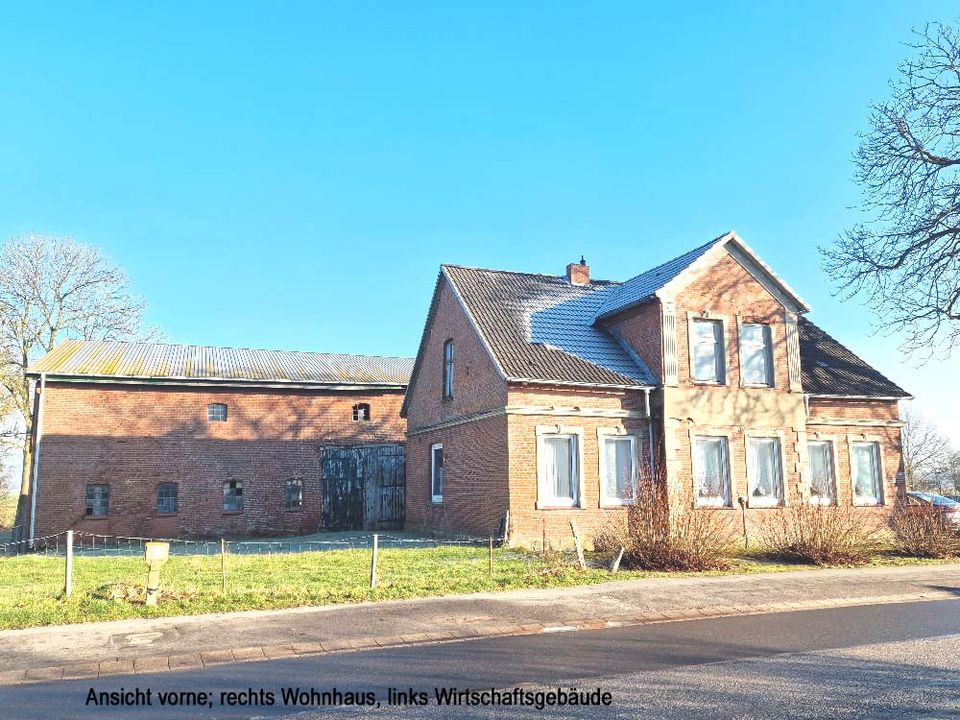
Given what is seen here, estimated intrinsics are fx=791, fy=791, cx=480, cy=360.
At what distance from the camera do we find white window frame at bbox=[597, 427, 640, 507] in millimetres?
19297

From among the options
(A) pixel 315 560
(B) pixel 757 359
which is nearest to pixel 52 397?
(A) pixel 315 560

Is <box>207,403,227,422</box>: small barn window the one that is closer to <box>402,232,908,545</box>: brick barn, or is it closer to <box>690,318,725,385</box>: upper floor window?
<box>402,232,908,545</box>: brick barn

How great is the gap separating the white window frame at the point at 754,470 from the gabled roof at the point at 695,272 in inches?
158

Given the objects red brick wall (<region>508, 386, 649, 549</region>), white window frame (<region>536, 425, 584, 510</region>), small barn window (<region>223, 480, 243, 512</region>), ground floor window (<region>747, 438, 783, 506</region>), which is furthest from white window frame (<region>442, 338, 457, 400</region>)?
small barn window (<region>223, 480, 243, 512</region>)

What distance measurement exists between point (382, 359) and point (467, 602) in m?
23.9

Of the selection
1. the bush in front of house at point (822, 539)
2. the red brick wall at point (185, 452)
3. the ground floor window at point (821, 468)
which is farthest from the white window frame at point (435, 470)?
the ground floor window at point (821, 468)

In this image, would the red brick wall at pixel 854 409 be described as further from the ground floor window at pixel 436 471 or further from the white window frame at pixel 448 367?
the ground floor window at pixel 436 471

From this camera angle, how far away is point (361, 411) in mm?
31141

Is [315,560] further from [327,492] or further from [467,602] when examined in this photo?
[327,492]

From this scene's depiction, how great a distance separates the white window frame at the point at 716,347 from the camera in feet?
68.3

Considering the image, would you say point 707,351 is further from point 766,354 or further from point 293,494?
point 293,494

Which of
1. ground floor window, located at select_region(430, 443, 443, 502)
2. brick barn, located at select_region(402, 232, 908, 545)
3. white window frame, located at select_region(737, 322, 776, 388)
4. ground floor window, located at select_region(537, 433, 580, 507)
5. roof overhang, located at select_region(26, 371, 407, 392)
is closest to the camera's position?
ground floor window, located at select_region(537, 433, 580, 507)

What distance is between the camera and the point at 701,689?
6.91 metres

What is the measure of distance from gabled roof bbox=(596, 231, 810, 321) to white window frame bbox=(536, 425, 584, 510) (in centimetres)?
436
